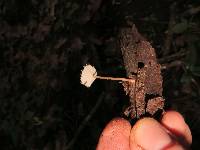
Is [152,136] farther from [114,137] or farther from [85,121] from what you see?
[85,121]

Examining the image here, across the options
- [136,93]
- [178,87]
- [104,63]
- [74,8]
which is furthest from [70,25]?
[136,93]

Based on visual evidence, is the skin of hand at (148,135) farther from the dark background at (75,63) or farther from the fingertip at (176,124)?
the dark background at (75,63)

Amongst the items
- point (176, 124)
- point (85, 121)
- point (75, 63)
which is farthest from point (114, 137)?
point (75, 63)

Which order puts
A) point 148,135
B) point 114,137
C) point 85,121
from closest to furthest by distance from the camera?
1. point 148,135
2. point 114,137
3. point 85,121

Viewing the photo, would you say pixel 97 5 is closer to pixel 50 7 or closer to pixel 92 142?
pixel 50 7

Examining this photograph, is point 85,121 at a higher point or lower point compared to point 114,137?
lower

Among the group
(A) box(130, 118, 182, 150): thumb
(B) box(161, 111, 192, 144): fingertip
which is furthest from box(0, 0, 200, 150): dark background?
(A) box(130, 118, 182, 150): thumb

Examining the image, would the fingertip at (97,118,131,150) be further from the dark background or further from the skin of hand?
the dark background
